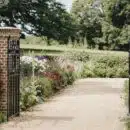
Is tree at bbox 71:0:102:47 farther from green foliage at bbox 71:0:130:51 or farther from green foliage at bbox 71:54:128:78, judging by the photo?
green foliage at bbox 71:54:128:78

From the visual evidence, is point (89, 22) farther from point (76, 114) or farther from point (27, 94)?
point (76, 114)

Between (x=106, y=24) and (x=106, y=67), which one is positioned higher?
(x=106, y=24)

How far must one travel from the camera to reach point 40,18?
46500 mm

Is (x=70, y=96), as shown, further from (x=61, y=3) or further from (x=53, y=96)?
(x=61, y=3)

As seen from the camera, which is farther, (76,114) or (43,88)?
(43,88)

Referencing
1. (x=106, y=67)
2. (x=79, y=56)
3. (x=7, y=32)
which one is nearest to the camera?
(x=7, y=32)

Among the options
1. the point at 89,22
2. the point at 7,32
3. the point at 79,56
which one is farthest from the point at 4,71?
the point at 89,22

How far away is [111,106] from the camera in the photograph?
18188mm

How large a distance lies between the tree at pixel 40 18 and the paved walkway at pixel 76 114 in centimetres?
2361

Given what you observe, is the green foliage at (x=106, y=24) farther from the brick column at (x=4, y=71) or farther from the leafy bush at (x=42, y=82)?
the brick column at (x=4, y=71)

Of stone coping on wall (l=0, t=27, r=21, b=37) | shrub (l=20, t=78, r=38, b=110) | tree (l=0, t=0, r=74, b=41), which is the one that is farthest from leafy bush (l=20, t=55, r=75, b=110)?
tree (l=0, t=0, r=74, b=41)

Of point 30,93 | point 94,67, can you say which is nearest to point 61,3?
point 94,67

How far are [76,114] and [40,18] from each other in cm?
3118

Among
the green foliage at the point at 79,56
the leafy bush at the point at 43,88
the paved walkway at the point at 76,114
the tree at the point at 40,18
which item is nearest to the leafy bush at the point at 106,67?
the green foliage at the point at 79,56
